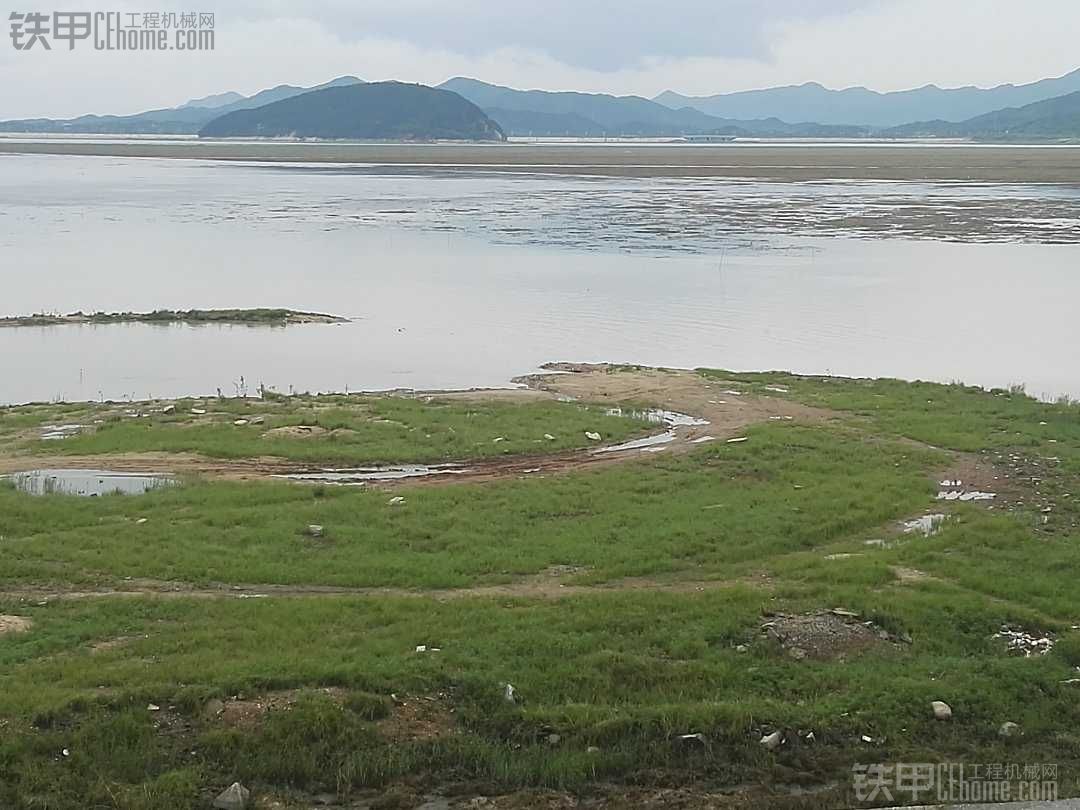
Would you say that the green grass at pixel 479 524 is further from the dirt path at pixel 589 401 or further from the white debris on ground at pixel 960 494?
the dirt path at pixel 589 401

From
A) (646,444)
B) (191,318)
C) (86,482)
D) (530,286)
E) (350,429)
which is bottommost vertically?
(86,482)

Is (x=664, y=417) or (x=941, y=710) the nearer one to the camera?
(x=941, y=710)

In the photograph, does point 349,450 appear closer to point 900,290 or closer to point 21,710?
point 21,710

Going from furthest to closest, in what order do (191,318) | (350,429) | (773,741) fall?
(191,318) < (350,429) < (773,741)

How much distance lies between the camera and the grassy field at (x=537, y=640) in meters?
9.34

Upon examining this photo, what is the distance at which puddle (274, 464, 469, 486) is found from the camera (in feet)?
63.0

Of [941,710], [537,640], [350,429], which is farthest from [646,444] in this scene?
[941,710]

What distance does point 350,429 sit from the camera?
2212 centimetres

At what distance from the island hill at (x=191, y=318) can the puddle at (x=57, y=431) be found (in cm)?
1451

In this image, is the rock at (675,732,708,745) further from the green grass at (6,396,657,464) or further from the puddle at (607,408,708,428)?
the puddle at (607,408,708,428)

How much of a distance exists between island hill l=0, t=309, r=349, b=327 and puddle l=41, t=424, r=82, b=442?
1451cm

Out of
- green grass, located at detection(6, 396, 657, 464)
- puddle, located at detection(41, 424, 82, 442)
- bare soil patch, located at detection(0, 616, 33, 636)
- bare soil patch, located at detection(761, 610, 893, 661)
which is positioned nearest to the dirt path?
green grass, located at detection(6, 396, 657, 464)

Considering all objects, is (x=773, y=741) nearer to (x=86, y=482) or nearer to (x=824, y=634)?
(x=824, y=634)

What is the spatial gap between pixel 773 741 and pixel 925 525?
735cm
